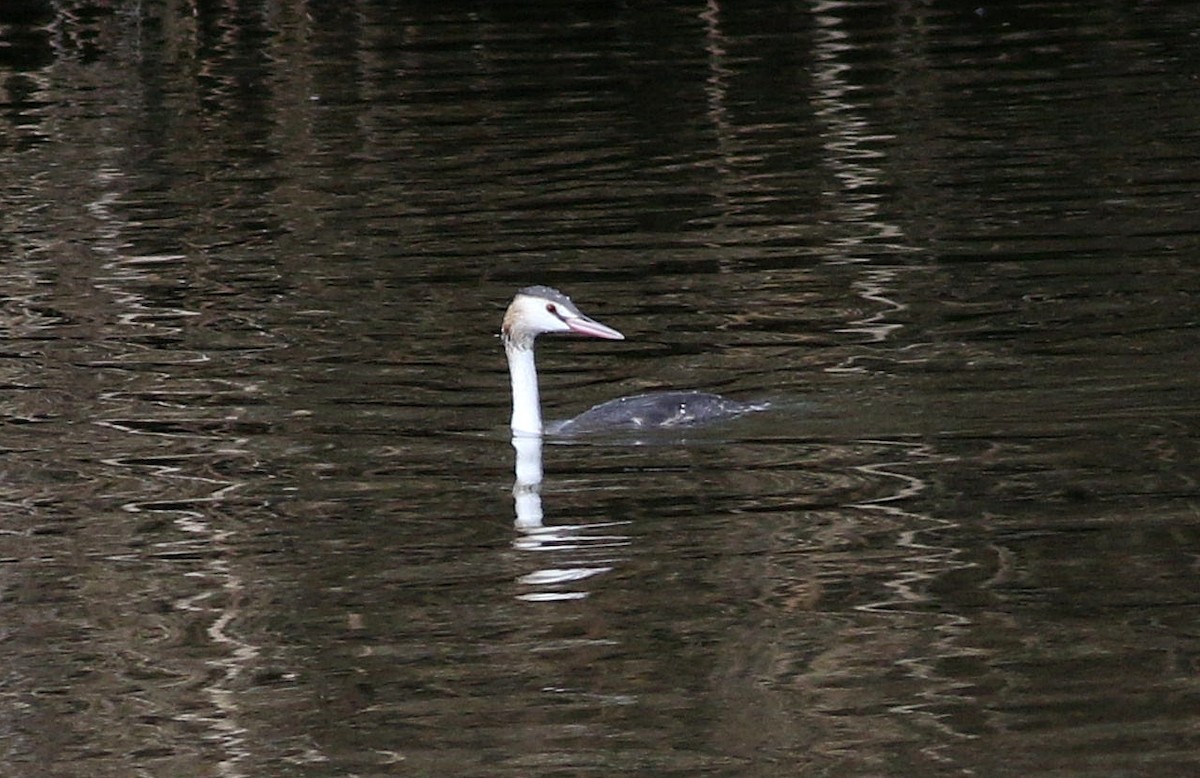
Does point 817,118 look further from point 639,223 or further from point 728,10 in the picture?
point 728,10

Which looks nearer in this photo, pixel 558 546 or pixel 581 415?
pixel 558 546

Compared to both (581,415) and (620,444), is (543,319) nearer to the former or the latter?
(581,415)

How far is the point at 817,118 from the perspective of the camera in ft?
68.9

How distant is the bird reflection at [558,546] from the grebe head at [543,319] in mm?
1016

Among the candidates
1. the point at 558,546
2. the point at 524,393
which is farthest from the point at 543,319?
the point at 558,546

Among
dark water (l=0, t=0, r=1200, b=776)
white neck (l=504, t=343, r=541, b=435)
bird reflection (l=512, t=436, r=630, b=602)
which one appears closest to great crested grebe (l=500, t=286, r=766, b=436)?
white neck (l=504, t=343, r=541, b=435)

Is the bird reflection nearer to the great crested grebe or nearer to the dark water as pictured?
the dark water

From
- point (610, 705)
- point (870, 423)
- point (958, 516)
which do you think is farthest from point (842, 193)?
point (610, 705)

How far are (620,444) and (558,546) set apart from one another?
167 centimetres

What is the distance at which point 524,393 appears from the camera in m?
11.3

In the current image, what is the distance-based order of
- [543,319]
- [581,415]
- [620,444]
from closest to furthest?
[620,444]
[543,319]
[581,415]

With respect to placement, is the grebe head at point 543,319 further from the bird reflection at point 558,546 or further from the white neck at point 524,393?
the bird reflection at point 558,546

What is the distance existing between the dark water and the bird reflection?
0.09 feet

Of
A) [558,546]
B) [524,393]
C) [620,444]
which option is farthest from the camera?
[524,393]
